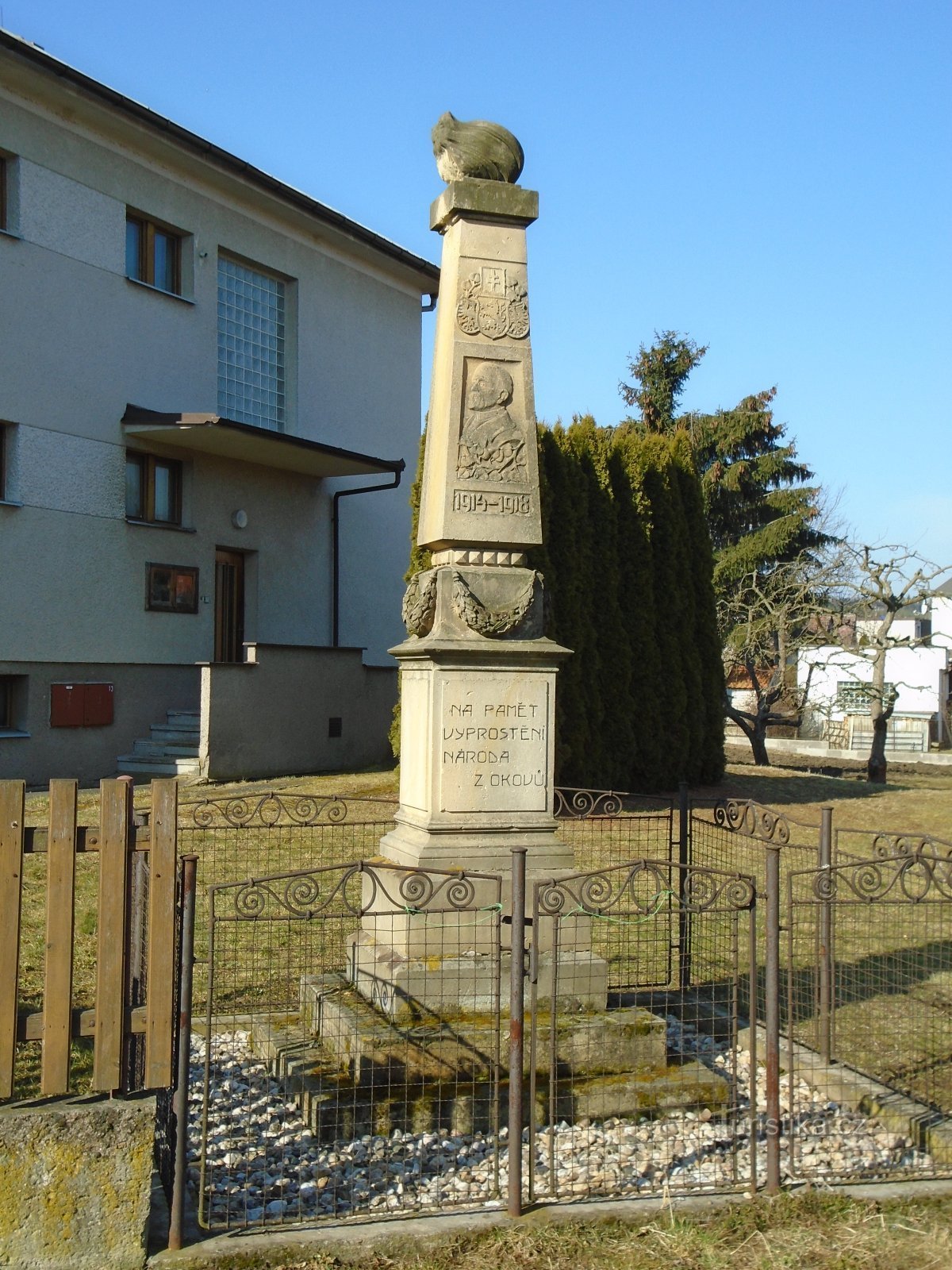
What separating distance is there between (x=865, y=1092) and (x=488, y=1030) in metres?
1.64

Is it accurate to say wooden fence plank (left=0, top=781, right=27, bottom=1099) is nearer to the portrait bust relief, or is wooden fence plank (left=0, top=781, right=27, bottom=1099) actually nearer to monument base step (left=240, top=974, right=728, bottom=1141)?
monument base step (left=240, top=974, right=728, bottom=1141)

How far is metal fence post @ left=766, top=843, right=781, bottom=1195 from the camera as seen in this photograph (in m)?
4.04

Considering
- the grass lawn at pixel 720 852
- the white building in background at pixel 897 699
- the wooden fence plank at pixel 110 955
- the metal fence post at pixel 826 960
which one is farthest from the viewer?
the white building in background at pixel 897 699

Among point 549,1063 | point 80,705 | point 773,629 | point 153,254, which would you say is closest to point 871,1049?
point 549,1063

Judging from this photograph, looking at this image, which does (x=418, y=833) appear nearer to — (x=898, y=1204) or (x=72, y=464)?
(x=898, y=1204)

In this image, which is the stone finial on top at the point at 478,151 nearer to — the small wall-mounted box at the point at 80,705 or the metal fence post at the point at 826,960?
the metal fence post at the point at 826,960

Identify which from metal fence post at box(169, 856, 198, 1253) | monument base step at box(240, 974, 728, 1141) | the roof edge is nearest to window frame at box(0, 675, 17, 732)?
the roof edge

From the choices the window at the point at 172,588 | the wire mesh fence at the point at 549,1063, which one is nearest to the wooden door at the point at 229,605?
the window at the point at 172,588

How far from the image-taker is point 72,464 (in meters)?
14.6

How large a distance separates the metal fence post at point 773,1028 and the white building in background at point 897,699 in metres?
16.1

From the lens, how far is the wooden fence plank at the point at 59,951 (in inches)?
134

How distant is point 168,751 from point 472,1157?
10.8m

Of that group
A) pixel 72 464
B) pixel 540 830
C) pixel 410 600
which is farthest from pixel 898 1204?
pixel 72 464

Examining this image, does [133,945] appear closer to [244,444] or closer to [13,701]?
[13,701]
